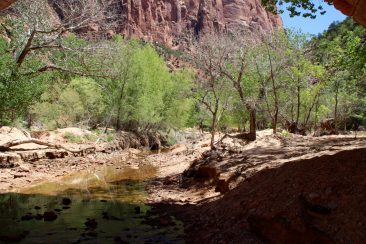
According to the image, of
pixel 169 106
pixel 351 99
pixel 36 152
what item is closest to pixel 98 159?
pixel 36 152

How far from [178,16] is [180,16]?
86 centimetres

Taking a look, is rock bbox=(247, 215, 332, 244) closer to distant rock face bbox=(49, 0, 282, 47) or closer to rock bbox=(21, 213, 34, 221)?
rock bbox=(21, 213, 34, 221)

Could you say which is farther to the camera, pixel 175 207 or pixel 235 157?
pixel 235 157

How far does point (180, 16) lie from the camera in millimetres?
151625

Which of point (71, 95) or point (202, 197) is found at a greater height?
point (71, 95)

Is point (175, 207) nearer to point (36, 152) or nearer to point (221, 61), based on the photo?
point (36, 152)

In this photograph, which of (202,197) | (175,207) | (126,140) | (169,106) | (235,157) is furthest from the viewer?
(169,106)

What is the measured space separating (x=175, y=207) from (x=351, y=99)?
34.4m

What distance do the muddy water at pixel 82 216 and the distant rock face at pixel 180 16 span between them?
392ft

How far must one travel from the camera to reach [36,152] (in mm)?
18938

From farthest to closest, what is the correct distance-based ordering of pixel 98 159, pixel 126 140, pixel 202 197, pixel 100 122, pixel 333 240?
pixel 100 122 → pixel 126 140 → pixel 98 159 → pixel 202 197 → pixel 333 240

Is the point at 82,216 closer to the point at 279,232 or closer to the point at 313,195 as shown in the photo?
the point at 279,232

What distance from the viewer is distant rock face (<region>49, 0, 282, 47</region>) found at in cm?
13812

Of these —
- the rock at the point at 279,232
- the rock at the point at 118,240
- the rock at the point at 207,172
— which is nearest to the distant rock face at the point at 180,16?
the rock at the point at 207,172
